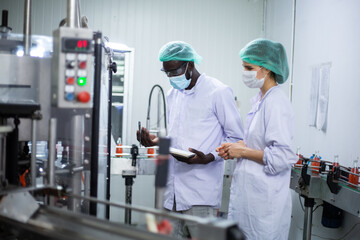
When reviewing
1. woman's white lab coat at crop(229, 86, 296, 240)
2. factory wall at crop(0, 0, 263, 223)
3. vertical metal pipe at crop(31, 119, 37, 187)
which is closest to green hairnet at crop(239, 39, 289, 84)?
woman's white lab coat at crop(229, 86, 296, 240)

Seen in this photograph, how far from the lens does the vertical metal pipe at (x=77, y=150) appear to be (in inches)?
56.4

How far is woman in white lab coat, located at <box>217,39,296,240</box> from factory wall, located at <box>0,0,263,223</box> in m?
1.95

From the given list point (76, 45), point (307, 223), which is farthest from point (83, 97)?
point (307, 223)

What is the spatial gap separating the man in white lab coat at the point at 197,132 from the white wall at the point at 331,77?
877mm

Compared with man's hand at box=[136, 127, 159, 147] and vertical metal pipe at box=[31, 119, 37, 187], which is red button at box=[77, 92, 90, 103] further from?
man's hand at box=[136, 127, 159, 147]

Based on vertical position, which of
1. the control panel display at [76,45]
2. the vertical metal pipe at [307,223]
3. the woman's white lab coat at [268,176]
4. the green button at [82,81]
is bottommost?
the vertical metal pipe at [307,223]

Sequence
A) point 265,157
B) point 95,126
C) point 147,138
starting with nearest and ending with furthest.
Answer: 1. point 95,126
2. point 265,157
3. point 147,138

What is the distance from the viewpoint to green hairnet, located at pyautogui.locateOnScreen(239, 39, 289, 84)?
164cm

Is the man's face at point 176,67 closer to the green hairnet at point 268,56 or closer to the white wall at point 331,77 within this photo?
the green hairnet at point 268,56

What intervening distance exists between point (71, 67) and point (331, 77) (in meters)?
1.96

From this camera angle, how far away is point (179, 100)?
6.51 ft

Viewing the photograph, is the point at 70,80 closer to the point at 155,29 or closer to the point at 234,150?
the point at 234,150

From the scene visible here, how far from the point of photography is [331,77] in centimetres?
253

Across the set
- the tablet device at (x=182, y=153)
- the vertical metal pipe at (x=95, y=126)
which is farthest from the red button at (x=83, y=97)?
the tablet device at (x=182, y=153)
